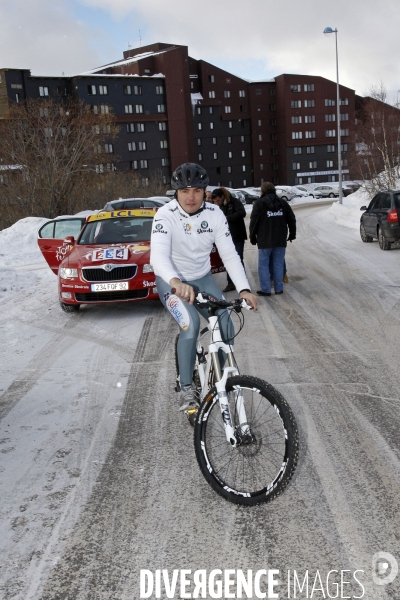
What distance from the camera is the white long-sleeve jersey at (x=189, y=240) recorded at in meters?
4.12

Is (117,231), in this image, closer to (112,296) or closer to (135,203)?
(112,296)

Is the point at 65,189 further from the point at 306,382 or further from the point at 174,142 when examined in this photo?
the point at 174,142

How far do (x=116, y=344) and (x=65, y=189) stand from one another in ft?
85.0

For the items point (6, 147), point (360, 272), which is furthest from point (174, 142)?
point (360, 272)

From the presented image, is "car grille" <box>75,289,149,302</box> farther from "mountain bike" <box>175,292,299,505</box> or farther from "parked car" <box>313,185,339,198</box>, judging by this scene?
"parked car" <box>313,185,339,198</box>


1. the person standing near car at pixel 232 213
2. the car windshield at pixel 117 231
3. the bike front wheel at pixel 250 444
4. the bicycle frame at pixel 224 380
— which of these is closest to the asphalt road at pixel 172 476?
the bike front wheel at pixel 250 444

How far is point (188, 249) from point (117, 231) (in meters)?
6.34

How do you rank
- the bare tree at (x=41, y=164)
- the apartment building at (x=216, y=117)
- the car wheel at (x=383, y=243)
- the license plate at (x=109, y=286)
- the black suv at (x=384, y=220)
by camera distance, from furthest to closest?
the apartment building at (x=216, y=117), the bare tree at (x=41, y=164), the car wheel at (x=383, y=243), the black suv at (x=384, y=220), the license plate at (x=109, y=286)

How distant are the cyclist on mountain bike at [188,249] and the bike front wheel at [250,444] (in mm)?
597

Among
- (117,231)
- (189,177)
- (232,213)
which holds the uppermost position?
(189,177)

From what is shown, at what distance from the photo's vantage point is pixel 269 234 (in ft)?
34.1

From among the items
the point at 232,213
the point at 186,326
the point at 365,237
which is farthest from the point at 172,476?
the point at 365,237

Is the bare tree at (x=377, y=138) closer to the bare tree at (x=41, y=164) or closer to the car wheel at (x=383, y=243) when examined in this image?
the bare tree at (x=41, y=164)

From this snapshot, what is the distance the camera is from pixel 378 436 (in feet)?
14.1
